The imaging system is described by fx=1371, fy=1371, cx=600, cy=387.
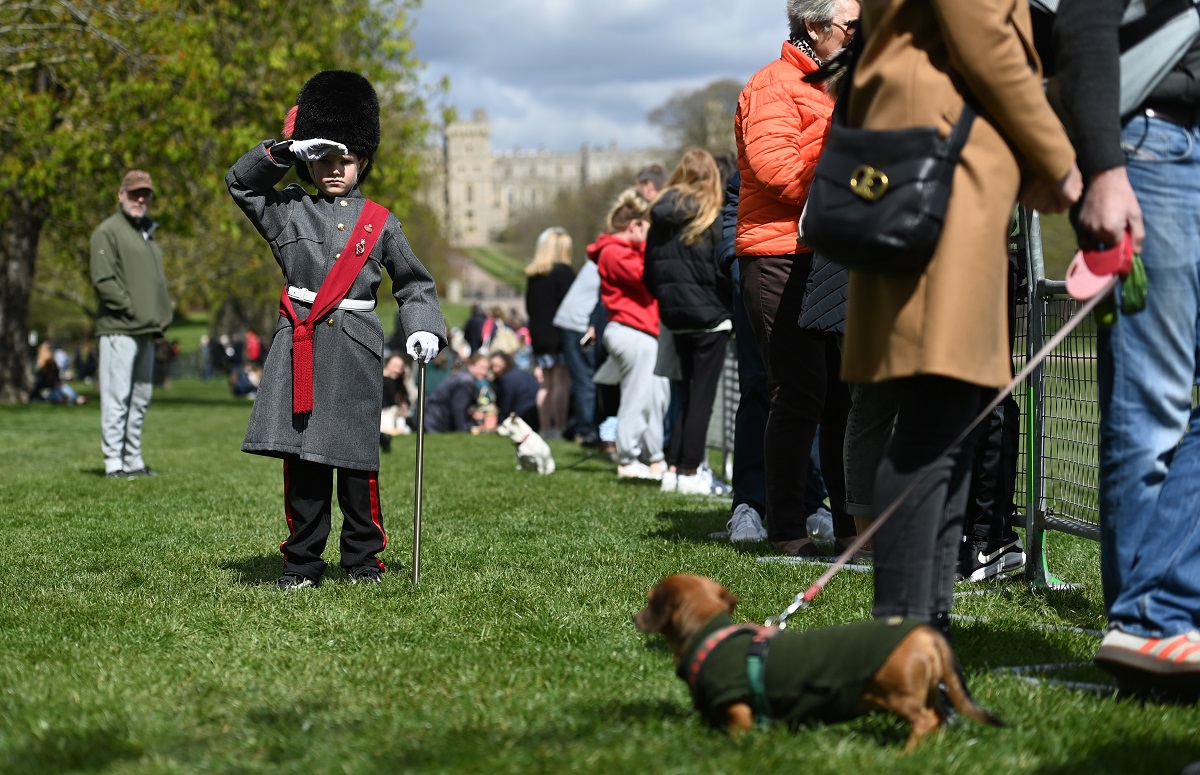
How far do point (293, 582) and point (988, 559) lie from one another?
2.85m

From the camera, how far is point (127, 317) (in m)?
10.8

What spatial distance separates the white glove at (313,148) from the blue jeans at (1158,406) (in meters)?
3.04

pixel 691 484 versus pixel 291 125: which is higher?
pixel 291 125

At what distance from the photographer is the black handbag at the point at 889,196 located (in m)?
3.14

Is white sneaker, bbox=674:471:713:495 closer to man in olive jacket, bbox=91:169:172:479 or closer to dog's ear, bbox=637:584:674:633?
man in olive jacket, bbox=91:169:172:479

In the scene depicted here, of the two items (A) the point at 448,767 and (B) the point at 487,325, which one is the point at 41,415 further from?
(A) the point at 448,767

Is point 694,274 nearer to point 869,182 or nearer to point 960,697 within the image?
point 869,182

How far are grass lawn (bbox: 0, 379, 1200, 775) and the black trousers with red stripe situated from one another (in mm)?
158

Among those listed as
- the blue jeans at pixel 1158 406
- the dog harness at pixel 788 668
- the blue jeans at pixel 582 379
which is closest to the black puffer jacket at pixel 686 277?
the blue jeans at pixel 1158 406

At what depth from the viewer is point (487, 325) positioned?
74.0ft

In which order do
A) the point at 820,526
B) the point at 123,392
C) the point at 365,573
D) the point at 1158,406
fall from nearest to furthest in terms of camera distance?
the point at 1158,406 → the point at 365,573 → the point at 820,526 → the point at 123,392

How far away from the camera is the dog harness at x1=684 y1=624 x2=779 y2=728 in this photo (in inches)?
124

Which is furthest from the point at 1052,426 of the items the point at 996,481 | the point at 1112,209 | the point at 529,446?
the point at 529,446

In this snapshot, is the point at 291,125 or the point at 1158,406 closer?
the point at 1158,406
